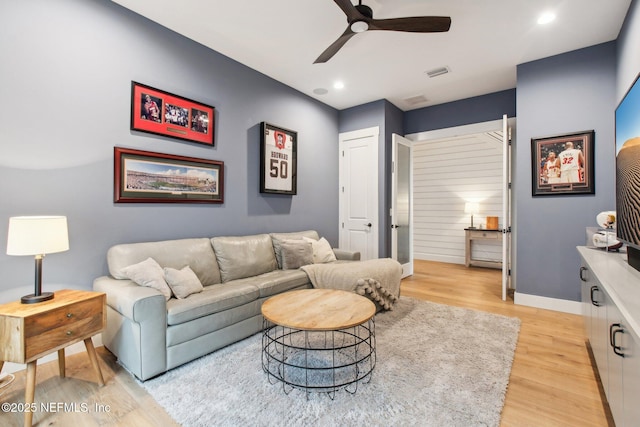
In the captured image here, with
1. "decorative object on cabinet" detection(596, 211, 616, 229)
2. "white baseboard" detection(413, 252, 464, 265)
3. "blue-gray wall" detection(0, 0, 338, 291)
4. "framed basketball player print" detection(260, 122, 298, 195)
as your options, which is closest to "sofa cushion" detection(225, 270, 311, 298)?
"blue-gray wall" detection(0, 0, 338, 291)

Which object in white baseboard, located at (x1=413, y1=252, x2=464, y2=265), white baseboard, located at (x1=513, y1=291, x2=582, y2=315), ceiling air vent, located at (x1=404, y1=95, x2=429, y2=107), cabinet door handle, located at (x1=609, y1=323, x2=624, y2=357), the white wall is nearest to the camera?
cabinet door handle, located at (x1=609, y1=323, x2=624, y2=357)

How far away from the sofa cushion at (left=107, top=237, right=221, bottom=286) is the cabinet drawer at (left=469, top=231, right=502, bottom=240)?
5.06 meters

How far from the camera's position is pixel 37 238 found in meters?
1.74

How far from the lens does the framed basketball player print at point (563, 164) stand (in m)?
3.20

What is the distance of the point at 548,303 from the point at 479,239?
2578 mm

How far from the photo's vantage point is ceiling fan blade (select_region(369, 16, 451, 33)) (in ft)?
7.21

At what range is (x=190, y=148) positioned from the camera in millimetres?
3131

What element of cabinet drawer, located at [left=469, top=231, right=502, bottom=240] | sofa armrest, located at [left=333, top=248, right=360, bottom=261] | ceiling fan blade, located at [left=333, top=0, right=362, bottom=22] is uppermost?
ceiling fan blade, located at [left=333, top=0, right=362, bottom=22]

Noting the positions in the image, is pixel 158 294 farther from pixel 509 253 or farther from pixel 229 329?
pixel 509 253

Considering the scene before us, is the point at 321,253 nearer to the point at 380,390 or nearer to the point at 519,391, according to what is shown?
the point at 380,390

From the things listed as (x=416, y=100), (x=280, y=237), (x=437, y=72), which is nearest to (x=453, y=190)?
(x=416, y=100)

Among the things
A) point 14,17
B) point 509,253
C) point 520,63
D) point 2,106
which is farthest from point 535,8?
point 2,106

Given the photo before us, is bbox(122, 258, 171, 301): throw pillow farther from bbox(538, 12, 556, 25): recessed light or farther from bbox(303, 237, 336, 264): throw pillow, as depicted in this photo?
bbox(538, 12, 556, 25): recessed light

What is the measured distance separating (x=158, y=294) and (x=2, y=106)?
67.4 inches
